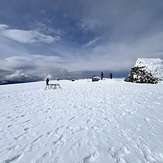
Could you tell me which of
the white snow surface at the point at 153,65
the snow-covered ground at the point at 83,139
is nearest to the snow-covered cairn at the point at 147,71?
the white snow surface at the point at 153,65

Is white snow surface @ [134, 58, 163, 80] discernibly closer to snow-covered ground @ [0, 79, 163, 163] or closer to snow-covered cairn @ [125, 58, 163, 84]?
snow-covered cairn @ [125, 58, 163, 84]

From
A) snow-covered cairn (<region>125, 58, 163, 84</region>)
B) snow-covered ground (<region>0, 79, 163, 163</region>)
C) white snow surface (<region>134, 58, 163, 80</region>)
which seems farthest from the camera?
white snow surface (<region>134, 58, 163, 80</region>)

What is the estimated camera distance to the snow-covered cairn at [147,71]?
23.1 m

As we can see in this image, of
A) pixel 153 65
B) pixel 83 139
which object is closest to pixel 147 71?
pixel 153 65

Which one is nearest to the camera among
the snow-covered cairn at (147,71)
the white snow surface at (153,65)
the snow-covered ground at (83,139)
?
the snow-covered ground at (83,139)

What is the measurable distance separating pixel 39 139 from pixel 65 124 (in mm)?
1508

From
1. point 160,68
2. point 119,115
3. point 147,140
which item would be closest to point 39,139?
point 147,140

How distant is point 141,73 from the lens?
2470 centimetres

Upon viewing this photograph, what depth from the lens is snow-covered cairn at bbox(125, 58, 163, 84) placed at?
2308cm

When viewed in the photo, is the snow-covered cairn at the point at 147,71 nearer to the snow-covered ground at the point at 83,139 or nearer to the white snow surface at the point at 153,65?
the white snow surface at the point at 153,65

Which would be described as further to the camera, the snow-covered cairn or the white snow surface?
the white snow surface

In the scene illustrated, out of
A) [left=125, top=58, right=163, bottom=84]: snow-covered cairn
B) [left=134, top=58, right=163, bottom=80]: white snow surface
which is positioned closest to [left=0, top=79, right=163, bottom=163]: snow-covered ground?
[left=125, top=58, right=163, bottom=84]: snow-covered cairn

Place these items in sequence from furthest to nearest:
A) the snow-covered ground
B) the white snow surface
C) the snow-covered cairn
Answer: the white snow surface < the snow-covered cairn < the snow-covered ground

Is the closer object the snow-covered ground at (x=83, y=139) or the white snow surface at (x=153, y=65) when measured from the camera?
the snow-covered ground at (x=83, y=139)
